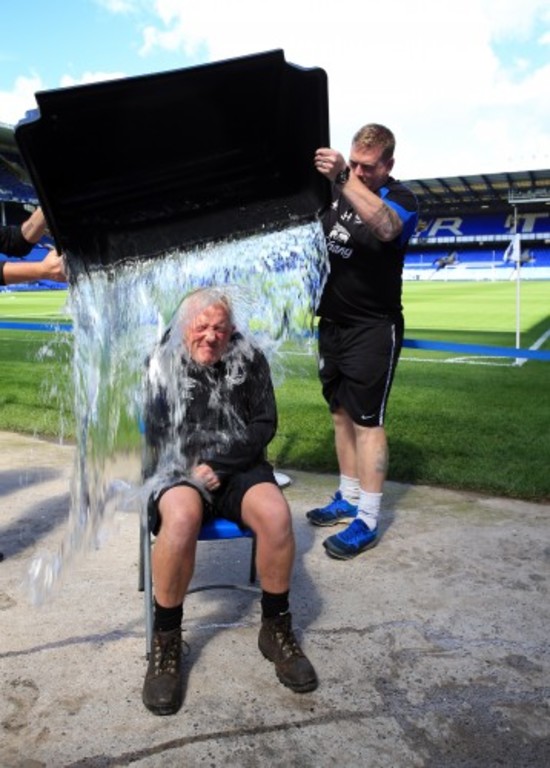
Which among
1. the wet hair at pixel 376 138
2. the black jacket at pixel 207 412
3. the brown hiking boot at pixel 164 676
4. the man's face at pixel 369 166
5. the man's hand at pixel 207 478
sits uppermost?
the wet hair at pixel 376 138

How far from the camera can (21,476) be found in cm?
514

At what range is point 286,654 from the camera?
8.60ft

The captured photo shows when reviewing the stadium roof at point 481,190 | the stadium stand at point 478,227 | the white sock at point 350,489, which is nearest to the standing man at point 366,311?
the white sock at point 350,489

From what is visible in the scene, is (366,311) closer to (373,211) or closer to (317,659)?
(373,211)

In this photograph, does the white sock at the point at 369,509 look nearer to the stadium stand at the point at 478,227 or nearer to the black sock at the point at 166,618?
the black sock at the point at 166,618

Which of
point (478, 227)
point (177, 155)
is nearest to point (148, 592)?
point (177, 155)

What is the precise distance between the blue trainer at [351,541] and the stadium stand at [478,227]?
5320cm

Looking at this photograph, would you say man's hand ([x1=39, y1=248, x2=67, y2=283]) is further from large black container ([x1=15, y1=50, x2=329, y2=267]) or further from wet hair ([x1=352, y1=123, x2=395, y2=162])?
wet hair ([x1=352, y1=123, x2=395, y2=162])

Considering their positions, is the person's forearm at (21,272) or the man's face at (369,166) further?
the man's face at (369,166)

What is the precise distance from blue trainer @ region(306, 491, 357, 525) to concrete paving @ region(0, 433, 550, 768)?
0.09 meters

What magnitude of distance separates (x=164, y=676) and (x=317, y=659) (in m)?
0.59

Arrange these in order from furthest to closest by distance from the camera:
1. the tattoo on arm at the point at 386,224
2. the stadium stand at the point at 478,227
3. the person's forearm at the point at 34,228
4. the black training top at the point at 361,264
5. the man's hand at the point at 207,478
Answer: the stadium stand at the point at 478,227
the black training top at the point at 361,264
the tattoo on arm at the point at 386,224
the person's forearm at the point at 34,228
the man's hand at the point at 207,478

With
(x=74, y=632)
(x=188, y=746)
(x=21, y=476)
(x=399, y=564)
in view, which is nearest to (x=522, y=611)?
(x=399, y=564)

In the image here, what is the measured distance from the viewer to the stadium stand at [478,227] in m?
56.5
